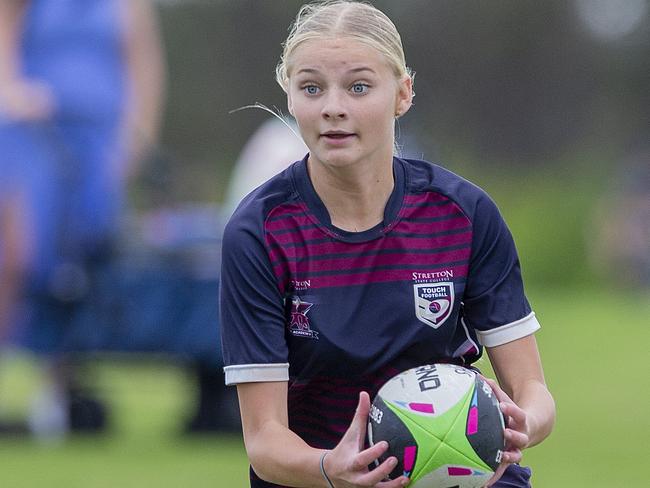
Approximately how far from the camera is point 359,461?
12.3 ft

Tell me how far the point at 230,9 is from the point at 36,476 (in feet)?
111

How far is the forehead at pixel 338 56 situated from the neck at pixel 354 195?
0.92 feet

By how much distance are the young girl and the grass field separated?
4008 millimetres

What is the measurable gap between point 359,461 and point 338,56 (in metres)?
1.05

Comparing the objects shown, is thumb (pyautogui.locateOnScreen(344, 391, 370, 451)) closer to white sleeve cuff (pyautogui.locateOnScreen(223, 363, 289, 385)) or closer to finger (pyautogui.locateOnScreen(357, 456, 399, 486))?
finger (pyautogui.locateOnScreen(357, 456, 399, 486))

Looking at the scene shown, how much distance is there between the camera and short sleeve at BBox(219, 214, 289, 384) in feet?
13.5

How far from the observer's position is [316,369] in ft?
13.7

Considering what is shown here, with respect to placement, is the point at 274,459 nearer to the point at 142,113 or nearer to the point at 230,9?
the point at 142,113

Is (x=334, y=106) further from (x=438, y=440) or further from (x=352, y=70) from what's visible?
(x=438, y=440)

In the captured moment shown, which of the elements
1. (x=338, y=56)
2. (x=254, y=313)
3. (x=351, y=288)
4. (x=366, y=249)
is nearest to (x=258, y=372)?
(x=254, y=313)

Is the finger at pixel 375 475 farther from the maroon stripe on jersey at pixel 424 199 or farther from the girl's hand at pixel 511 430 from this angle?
the maroon stripe on jersey at pixel 424 199

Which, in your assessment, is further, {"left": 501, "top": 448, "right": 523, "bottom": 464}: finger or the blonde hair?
the blonde hair

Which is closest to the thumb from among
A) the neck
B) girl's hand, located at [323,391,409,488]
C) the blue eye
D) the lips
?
girl's hand, located at [323,391,409,488]

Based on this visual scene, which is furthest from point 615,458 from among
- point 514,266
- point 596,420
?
point 514,266
